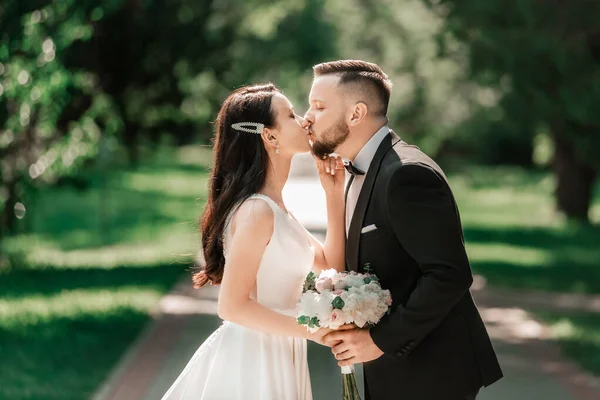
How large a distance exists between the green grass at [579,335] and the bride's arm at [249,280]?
5888 mm

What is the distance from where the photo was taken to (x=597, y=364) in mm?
9984

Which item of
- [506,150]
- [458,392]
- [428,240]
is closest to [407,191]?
[428,240]

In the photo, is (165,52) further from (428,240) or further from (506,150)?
(506,150)

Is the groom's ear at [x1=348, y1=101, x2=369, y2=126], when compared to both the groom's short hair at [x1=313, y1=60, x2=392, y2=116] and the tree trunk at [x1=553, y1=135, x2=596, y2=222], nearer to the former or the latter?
the groom's short hair at [x1=313, y1=60, x2=392, y2=116]

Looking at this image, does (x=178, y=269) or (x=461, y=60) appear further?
(x=461, y=60)

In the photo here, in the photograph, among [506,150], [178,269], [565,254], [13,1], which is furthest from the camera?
[506,150]

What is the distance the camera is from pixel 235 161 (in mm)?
4688

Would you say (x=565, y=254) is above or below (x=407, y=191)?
below

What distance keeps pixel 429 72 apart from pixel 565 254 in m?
20.7

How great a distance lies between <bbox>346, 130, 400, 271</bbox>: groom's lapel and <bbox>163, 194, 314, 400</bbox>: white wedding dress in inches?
10.6

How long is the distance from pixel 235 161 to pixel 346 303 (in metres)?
0.93

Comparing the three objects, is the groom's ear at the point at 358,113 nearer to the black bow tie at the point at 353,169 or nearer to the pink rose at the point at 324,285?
the black bow tie at the point at 353,169

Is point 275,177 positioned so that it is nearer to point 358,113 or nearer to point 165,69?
point 358,113

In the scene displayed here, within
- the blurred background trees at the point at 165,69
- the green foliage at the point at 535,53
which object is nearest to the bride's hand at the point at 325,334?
the blurred background trees at the point at 165,69
